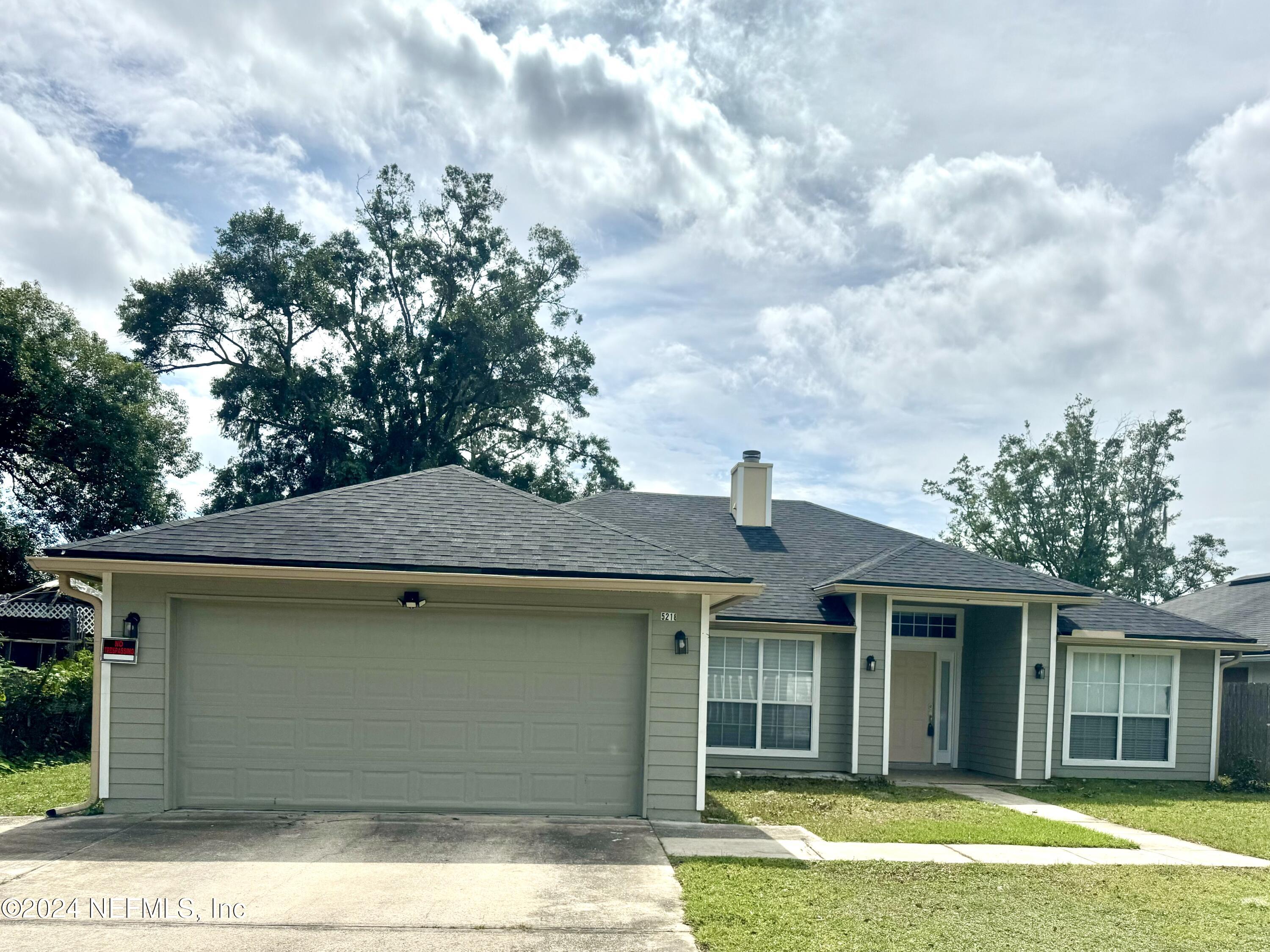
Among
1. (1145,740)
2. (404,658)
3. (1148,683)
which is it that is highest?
(404,658)

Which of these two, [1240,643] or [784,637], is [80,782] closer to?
[784,637]

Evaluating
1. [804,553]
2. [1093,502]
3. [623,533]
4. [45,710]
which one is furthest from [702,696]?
[1093,502]

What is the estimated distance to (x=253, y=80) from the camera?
14398 mm

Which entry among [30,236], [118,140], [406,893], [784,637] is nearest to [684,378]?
[784,637]

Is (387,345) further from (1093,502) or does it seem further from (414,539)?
(1093,502)

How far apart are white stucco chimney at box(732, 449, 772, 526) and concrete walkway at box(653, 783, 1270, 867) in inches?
353

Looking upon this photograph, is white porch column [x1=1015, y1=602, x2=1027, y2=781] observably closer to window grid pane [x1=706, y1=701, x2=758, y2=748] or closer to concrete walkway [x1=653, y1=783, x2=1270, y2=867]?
window grid pane [x1=706, y1=701, x2=758, y2=748]

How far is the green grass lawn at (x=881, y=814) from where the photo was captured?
30.5 feet

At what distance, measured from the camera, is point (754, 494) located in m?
18.2

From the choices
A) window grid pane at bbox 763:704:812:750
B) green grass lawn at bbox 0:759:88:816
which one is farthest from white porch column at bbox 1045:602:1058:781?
green grass lawn at bbox 0:759:88:816

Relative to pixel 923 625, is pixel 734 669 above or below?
below

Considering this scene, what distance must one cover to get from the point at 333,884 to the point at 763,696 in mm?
8503

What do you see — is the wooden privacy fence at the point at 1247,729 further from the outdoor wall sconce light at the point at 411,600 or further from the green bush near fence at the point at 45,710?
the green bush near fence at the point at 45,710

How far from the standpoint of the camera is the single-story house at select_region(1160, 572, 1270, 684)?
58.8 feet
